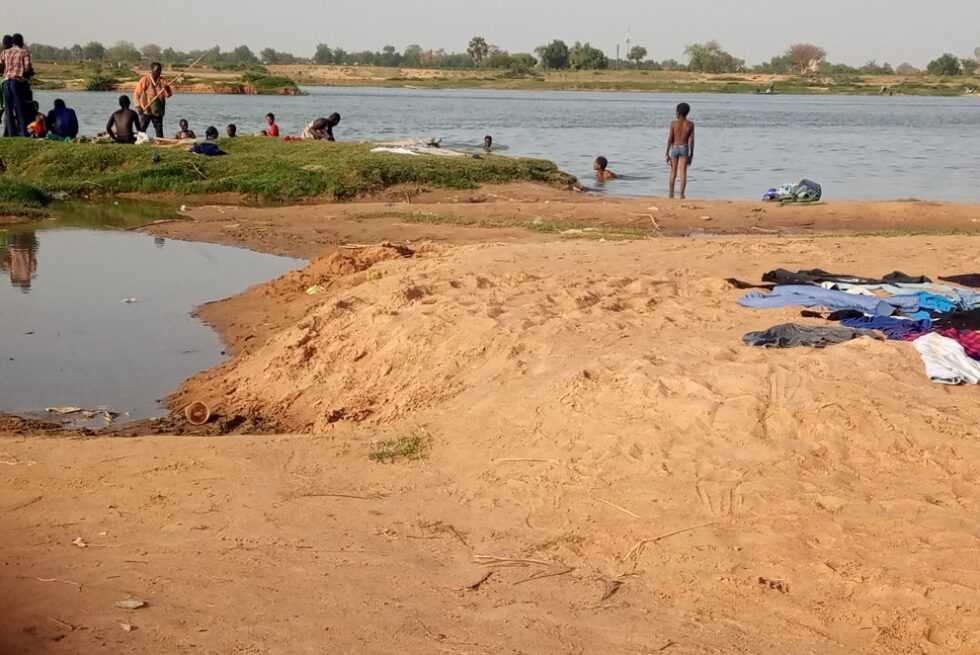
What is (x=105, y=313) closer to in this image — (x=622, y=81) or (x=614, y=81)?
(x=622, y=81)

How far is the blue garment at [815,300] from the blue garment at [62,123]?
605 inches

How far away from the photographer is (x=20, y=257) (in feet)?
39.7

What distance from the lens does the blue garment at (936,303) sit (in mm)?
7750

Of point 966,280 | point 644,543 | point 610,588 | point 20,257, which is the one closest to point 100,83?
point 20,257

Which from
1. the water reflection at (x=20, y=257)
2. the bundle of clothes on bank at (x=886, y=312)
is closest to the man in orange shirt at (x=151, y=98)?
the water reflection at (x=20, y=257)

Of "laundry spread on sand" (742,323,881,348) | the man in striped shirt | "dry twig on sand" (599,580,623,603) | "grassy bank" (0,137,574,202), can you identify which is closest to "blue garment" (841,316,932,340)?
"laundry spread on sand" (742,323,881,348)

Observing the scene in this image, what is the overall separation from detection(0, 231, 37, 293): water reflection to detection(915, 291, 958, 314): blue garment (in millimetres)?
8002

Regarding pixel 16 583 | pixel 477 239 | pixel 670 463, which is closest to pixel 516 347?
pixel 670 463

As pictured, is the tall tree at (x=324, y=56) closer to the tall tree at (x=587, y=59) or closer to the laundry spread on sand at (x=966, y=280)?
the tall tree at (x=587, y=59)

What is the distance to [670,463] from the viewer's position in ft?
17.0

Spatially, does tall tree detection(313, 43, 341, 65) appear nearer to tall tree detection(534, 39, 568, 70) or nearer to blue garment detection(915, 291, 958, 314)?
tall tree detection(534, 39, 568, 70)

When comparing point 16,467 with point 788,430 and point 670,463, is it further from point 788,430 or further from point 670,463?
point 788,430

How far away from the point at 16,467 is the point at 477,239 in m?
7.72

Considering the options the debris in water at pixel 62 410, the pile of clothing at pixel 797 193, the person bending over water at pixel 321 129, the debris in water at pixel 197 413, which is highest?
the person bending over water at pixel 321 129
